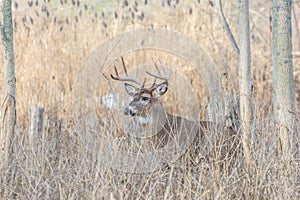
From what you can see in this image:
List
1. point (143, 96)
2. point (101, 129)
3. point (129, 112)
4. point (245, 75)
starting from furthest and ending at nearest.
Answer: point (143, 96)
point (129, 112)
point (101, 129)
point (245, 75)

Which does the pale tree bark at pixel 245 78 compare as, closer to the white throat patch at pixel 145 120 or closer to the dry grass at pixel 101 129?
the dry grass at pixel 101 129

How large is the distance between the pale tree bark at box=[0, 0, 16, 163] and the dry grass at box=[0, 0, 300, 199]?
9 cm

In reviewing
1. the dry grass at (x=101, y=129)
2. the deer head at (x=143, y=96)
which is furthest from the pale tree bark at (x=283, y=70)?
the deer head at (x=143, y=96)

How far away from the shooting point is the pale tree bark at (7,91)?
4.21 metres

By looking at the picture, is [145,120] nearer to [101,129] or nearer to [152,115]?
[152,115]

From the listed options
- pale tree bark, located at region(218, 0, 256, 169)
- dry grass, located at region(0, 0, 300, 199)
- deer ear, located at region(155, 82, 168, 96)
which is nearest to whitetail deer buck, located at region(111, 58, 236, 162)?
deer ear, located at region(155, 82, 168, 96)

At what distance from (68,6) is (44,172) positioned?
4.96 m

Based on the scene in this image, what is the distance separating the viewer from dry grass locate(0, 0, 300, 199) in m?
3.62

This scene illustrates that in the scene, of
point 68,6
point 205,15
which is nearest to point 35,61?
point 68,6

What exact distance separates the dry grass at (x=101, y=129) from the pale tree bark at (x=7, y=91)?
9cm

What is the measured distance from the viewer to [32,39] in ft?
24.4

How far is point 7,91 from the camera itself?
14.0 feet

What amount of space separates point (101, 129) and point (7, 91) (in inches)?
29.5

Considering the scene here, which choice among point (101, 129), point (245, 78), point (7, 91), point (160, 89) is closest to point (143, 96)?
point (160, 89)
